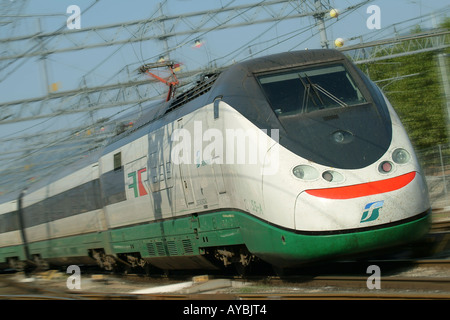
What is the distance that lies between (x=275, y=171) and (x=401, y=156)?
1.65 m

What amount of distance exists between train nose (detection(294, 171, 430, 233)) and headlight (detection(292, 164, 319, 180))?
20cm

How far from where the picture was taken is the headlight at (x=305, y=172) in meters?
7.88

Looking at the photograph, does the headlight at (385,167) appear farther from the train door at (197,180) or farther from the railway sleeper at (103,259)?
the railway sleeper at (103,259)

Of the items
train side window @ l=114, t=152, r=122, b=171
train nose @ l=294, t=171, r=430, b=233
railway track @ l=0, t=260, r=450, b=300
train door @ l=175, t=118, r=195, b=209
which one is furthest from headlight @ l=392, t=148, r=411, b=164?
train side window @ l=114, t=152, r=122, b=171

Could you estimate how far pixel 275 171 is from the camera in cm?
810

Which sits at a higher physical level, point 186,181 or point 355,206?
point 186,181

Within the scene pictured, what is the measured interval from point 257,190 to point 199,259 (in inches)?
116

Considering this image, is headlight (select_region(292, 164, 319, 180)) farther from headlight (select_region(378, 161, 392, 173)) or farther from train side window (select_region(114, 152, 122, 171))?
train side window (select_region(114, 152, 122, 171))

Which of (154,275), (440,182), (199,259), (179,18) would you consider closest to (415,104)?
(440,182)

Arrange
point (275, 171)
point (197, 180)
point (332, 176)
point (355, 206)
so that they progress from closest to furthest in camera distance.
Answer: point (355, 206)
point (332, 176)
point (275, 171)
point (197, 180)

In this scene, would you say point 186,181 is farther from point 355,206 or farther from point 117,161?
point 117,161

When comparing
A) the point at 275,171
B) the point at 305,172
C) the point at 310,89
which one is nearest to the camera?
the point at 305,172

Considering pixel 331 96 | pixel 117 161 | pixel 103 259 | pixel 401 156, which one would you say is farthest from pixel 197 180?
pixel 103 259

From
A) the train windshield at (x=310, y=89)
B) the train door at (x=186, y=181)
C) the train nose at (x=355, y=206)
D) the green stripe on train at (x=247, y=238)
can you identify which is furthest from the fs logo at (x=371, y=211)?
the train door at (x=186, y=181)
